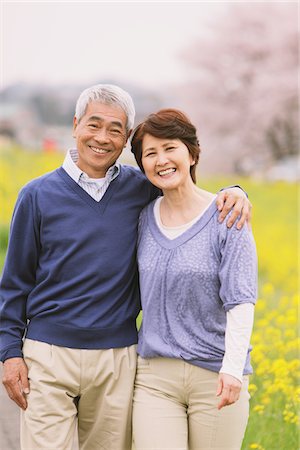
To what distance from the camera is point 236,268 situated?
3.17 metres

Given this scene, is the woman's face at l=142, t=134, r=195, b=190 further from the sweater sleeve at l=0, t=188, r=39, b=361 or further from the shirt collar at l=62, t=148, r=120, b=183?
the sweater sleeve at l=0, t=188, r=39, b=361

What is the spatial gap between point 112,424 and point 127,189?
0.97 m

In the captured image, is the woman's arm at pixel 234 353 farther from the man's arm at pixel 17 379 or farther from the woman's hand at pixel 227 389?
the man's arm at pixel 17 379

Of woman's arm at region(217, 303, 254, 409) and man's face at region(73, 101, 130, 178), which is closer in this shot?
woman's arm at region(217, 303, 254, 409)

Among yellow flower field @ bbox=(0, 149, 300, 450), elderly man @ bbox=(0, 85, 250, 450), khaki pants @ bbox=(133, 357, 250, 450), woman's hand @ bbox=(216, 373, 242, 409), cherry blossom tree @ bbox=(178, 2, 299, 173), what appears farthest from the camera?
→ cherry blossom tree @ bbox=(178, 2, 299, 173)

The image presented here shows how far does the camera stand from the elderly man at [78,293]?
334cm

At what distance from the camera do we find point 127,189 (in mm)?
3518

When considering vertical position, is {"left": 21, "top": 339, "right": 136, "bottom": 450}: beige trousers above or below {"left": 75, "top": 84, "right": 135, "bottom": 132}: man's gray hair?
below

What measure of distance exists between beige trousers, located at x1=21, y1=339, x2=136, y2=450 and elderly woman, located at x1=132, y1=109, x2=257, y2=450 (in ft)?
0.29

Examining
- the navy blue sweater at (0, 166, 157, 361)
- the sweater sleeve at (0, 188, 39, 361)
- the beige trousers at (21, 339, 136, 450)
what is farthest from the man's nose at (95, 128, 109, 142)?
the beige trousers at (21, 339, 136, 450)

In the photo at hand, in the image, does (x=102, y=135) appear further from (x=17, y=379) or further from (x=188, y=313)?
(x=17, y=379)

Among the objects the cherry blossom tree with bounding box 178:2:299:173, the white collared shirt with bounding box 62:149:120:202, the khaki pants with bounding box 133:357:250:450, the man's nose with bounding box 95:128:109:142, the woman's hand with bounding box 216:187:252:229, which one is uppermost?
the cherry blossom tree with bounding box 178:2:299:173

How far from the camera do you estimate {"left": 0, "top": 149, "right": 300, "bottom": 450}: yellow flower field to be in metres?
4.72

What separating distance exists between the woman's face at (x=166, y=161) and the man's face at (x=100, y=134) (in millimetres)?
150
